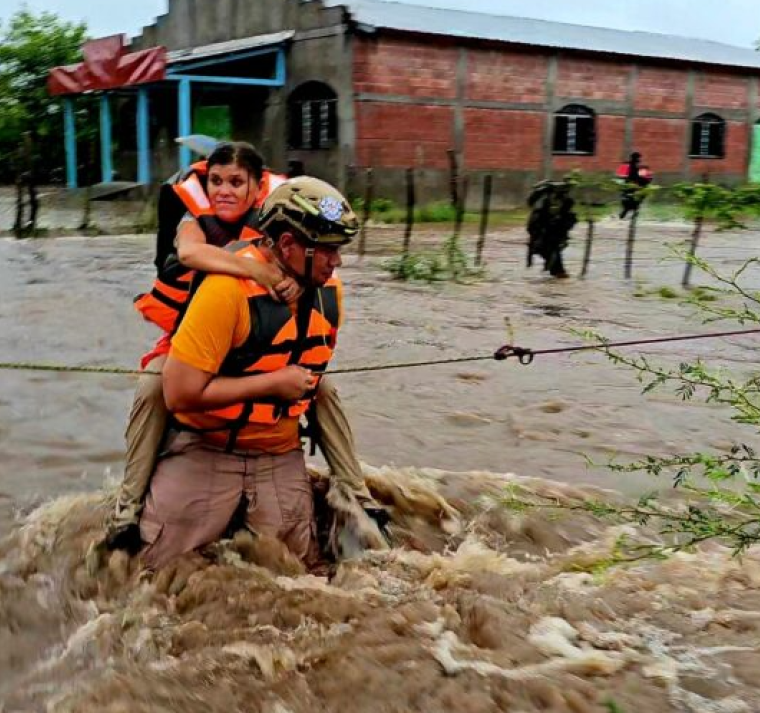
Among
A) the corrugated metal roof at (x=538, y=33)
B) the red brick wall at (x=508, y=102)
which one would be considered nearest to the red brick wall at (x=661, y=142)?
the red brick wall at (x=508, y=102)

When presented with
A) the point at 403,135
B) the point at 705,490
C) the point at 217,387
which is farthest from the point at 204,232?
the point at 403,135

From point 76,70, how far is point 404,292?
57.2 feet

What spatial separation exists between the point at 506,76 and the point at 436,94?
6.44ft

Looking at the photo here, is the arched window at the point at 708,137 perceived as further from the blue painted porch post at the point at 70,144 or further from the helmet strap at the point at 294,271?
the helmet strap at the point at 294,271

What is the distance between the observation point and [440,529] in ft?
16.4

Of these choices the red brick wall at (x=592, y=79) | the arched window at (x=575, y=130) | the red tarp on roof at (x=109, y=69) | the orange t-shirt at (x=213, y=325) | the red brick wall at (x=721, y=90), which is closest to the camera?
the orange t-shirt at (x=213, y=325)

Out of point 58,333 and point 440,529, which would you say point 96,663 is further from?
point 58,333

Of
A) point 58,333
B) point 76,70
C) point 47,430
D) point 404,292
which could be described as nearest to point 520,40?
point 76,70

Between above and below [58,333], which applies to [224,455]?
above

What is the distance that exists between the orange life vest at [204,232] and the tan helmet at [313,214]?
0.35m

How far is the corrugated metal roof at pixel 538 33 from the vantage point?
23578mm

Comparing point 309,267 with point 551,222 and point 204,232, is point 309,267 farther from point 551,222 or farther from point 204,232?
point 551,222

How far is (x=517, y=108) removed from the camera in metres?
24.9

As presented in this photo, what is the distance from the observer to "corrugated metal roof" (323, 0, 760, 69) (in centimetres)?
2358
